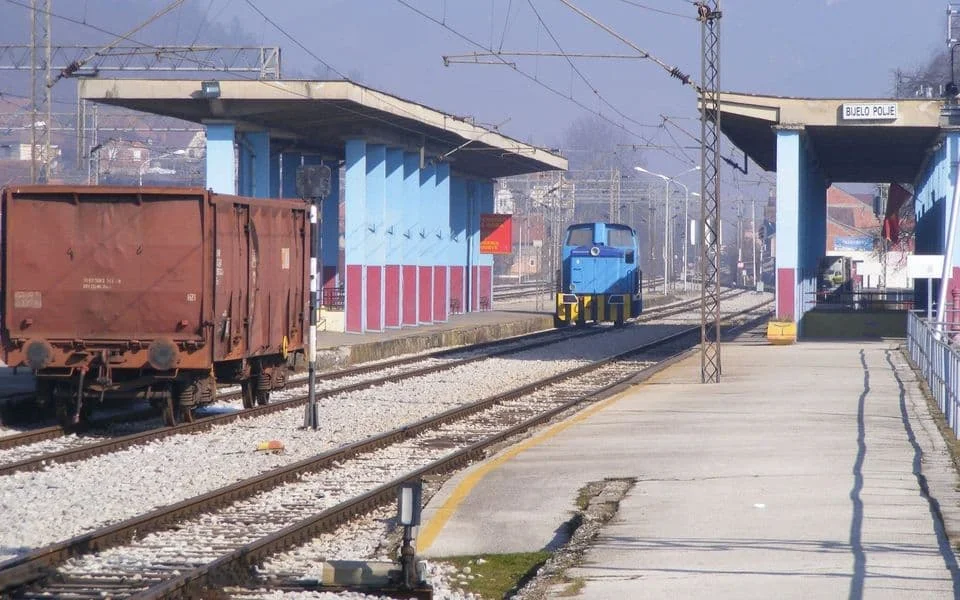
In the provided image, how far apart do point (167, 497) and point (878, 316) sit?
31.3 meters

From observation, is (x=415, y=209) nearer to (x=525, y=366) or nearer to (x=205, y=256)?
(x=525, y=366)

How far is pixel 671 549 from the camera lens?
909 cm

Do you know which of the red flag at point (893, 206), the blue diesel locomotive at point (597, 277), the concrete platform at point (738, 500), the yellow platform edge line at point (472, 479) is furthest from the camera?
the red flag at point (893, 206)

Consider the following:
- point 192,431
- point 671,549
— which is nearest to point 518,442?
point 192,431

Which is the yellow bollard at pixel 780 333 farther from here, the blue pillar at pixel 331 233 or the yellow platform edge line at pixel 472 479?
the blue pillar at pixel 331 233

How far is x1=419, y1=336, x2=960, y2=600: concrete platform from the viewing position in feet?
26.8

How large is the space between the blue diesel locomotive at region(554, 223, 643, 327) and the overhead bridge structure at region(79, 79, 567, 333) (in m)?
4.19

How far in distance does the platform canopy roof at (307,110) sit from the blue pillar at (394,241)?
761mm

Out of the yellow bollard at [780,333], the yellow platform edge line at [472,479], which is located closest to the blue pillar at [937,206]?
the yellow bollard at [780,333]

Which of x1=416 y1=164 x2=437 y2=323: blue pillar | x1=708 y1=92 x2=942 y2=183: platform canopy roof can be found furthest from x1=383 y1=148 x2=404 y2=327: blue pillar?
x1=708 y1=92 x2=942 y2=183: platform canopy roof

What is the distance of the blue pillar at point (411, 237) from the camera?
143ft

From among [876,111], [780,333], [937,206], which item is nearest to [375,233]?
[780,333]

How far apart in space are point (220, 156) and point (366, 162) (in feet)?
20.8

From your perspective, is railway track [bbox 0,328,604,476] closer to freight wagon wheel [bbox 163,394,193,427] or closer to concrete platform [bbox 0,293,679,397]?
freight wagon wheel [bbox 163,394,193,427]
